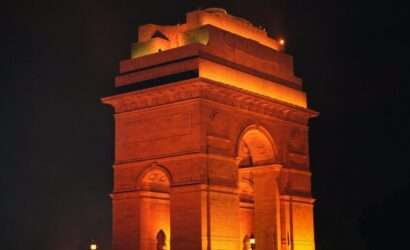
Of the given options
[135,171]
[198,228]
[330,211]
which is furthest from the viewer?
[330,211]

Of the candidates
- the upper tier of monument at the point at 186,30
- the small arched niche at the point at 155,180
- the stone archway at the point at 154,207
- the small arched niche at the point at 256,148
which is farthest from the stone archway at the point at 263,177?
the upper tier of monument at the point at 186,30

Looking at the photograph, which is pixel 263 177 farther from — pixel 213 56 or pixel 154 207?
pixel 213 56

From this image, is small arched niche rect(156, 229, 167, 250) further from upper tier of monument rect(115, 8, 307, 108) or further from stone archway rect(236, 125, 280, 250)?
upper tier of monument rect(115, 8, 307, 108)

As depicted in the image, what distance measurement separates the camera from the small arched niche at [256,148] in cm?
4542

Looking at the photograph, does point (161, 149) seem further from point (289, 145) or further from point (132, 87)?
point (289, 145)

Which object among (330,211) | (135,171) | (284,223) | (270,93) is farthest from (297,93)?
(330,211)

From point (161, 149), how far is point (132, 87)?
3.39 metres

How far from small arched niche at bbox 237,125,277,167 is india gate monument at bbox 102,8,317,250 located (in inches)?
1.9

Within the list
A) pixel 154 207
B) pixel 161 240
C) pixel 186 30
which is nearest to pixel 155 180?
pixel 154 207

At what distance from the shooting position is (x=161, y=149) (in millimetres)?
42844

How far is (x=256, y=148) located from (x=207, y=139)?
16.6 feet

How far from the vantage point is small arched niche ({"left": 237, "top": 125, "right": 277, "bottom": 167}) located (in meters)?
45.4

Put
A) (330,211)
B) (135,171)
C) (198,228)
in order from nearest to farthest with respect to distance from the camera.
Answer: (198,228), (135,171), (330,211)

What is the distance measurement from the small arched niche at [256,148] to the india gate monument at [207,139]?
47mm
